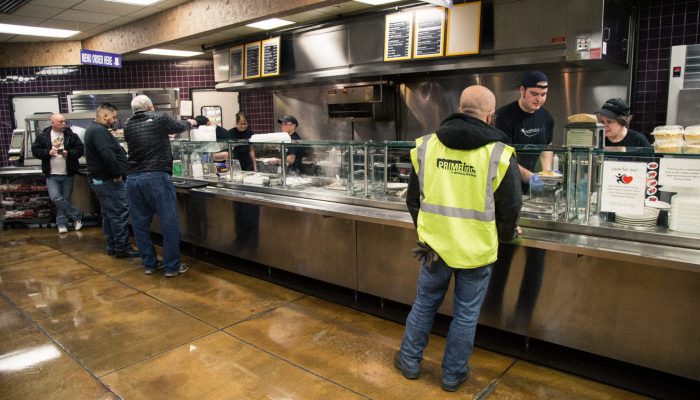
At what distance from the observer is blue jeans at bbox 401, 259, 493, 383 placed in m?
2.49

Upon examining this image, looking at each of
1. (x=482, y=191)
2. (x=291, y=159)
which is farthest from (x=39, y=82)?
(x=482, y=191)

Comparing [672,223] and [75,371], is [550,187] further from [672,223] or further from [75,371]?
[75,371]

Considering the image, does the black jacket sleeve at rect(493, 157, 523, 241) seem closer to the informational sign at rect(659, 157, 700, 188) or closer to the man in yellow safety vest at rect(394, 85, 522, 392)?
the man in yellow safety vest at rect(394, 85, 522, 392)

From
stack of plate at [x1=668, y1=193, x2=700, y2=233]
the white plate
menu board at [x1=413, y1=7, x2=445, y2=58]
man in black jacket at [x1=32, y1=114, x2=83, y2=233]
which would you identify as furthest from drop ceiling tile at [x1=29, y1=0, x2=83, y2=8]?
stack of plate at [x1=668, y1=193, x2=700, y2=233]

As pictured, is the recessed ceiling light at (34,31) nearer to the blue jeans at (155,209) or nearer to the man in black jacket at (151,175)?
the man in black jacket at (151,175)

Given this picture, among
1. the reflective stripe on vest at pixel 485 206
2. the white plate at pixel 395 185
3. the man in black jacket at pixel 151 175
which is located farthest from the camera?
the man in black jacket at pixel 151 175

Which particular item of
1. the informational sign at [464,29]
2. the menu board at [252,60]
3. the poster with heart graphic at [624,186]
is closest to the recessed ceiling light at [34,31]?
the menu board at [252,60]

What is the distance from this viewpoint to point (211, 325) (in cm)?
348

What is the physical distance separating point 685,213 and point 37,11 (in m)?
7.33

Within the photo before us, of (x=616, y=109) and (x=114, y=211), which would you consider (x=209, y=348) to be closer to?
(x=114, y=211)

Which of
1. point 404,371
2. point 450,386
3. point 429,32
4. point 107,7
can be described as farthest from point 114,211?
point 450,386

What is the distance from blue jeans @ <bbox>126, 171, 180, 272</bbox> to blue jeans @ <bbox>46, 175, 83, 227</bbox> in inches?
101

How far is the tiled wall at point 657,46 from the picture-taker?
4.27m

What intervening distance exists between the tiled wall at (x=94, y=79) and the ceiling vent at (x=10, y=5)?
2830 millimetres
